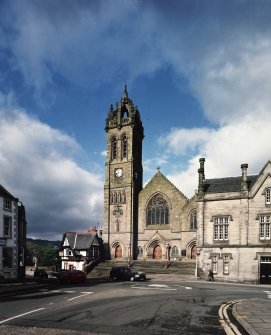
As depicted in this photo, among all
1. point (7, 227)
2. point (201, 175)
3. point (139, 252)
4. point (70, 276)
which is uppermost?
point (201, 175)

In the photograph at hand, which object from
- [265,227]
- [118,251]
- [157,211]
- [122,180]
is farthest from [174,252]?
[265,227]

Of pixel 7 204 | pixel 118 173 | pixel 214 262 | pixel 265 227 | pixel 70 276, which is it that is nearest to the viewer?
pixel 70 276

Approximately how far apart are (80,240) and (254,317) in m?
52.3

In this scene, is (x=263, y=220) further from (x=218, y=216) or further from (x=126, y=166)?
(x=126, y=166)

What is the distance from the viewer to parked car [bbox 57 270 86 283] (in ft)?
106

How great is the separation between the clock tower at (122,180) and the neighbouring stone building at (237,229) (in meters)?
18.0

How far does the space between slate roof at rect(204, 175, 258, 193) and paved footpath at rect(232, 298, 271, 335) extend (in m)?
26.8

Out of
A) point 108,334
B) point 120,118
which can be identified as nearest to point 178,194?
point 120,118

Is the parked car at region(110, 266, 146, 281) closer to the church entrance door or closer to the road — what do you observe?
the road

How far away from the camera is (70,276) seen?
107 feet

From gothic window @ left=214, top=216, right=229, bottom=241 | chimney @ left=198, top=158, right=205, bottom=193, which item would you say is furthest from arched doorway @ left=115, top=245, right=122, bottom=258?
gothic window @ left=214, top=216, right=229, bottom=241

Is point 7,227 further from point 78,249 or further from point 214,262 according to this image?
point 78,249

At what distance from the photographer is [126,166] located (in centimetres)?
6344

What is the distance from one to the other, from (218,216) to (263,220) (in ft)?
16.0
